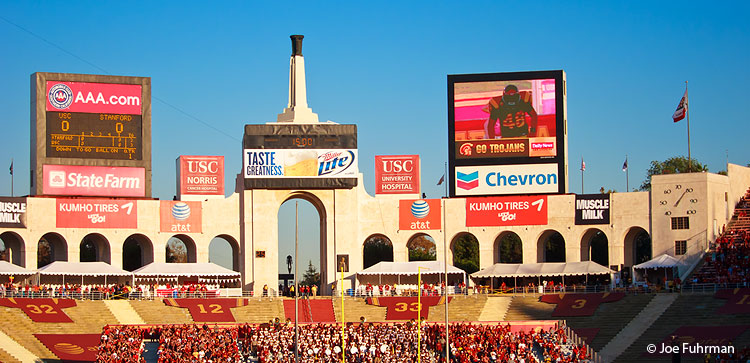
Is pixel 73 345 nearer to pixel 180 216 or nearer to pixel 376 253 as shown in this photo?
pixel 180 216

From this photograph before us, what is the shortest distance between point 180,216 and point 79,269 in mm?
8024

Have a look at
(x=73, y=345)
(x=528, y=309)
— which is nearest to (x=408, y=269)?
(x=528, y=309)

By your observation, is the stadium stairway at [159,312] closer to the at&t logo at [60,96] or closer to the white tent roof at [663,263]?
the at&t logo at [60,96]

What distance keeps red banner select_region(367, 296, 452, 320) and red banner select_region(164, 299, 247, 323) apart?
862cm

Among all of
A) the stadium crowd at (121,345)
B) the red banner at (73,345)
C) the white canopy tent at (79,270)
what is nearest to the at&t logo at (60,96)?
the white canopy tent at (79,270)

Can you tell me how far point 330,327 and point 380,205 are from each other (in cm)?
1577

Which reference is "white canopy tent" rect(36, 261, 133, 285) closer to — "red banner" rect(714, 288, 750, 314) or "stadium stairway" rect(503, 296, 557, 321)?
"stadium stairway" rect(503, 296, 557, 321)

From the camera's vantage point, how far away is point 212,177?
81.4 metres

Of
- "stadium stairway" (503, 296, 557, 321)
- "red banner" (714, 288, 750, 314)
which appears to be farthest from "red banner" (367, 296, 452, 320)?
"red banner" (714, 288, 750, 314)

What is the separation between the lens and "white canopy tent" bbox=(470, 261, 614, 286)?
76.9 m

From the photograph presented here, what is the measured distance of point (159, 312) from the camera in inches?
2886

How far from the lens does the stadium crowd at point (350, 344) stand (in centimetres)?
6375

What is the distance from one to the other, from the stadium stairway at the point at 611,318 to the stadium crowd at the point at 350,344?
2183 millimetres

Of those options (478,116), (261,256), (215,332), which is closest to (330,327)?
(215,332)
